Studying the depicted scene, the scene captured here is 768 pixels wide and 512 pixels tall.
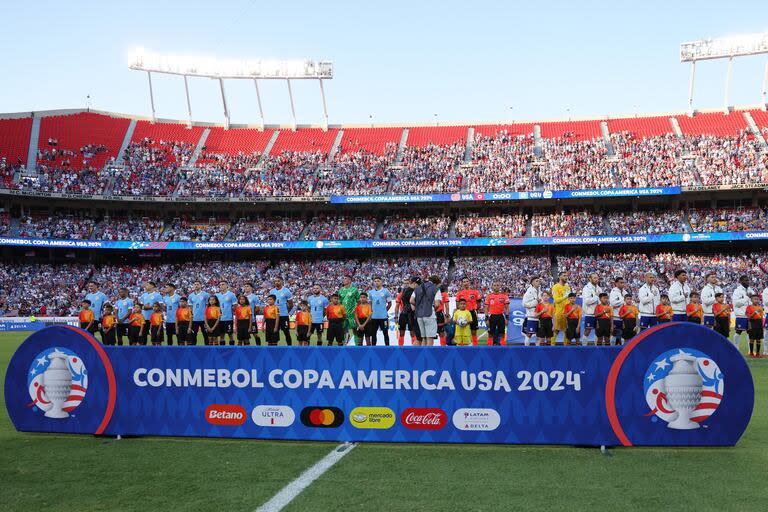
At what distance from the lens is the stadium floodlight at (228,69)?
5350cm

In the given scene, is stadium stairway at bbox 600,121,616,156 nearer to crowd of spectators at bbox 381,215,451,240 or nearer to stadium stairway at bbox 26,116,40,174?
crowd of spectators at bbox 381,215,451,240

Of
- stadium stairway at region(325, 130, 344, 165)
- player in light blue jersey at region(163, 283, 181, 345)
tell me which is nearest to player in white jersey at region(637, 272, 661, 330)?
player in light blue jersey at region(163, 283, 181, 345)

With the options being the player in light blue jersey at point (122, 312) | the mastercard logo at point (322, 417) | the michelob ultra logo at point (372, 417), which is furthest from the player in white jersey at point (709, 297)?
the player in light blue jersey at point (122, 312)

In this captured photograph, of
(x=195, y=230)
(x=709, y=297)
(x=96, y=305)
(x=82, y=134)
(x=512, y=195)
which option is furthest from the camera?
(x=82, y=134)

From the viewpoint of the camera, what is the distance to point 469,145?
51.2 metres

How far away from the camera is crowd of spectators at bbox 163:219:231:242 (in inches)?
1797

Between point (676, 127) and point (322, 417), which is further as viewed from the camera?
point (676, 127)

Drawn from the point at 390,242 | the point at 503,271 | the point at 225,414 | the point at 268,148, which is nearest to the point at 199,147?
the point at 268,148

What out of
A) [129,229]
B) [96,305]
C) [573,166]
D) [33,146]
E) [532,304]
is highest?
[573,166]

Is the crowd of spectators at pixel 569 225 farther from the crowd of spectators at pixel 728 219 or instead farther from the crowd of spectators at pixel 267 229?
the crowd of spectators at pixel 267 229

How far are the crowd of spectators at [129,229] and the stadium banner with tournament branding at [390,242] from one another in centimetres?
91

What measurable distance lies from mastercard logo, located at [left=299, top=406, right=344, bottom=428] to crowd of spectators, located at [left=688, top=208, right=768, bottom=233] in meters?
39.6

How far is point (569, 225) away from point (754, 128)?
1745cm

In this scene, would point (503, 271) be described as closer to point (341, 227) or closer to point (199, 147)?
point (341, 227)
